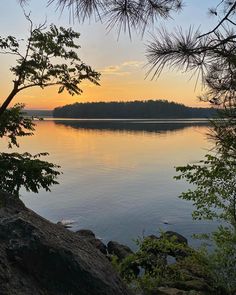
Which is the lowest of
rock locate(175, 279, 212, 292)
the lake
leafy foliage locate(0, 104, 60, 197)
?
the lake

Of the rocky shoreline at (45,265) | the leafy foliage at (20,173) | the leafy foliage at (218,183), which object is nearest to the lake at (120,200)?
the leafy foliage at (218,183)

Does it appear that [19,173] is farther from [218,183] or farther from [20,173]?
[218,183]

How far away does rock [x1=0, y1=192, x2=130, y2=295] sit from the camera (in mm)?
5656

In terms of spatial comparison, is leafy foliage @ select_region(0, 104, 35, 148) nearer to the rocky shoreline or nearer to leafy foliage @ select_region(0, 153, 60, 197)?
leafy foliage @ select_region(0, 153, 60, 197)

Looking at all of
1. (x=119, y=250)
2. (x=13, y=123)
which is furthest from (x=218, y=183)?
(x=119, y=250)

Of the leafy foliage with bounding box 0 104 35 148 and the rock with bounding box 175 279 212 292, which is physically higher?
the leafy foliage with bounding box 0 104 35 148

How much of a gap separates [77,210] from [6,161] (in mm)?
18221

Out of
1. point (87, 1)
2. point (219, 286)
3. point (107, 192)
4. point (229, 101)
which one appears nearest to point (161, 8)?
point (87, 1)

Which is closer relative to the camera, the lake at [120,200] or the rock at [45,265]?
the rock at [45,265]

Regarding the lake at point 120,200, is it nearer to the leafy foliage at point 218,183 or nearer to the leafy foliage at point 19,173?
the leafy foliage at point 218,183

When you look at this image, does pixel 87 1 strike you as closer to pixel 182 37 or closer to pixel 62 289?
pixel 182 37

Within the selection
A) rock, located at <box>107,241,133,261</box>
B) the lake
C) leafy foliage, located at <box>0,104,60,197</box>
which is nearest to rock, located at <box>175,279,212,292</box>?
leafy foliage, located at <box>0,104,60,197</box>

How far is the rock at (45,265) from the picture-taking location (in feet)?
18.6

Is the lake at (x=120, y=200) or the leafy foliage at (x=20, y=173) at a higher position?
the leafy foliage at (x=20, y=173)
